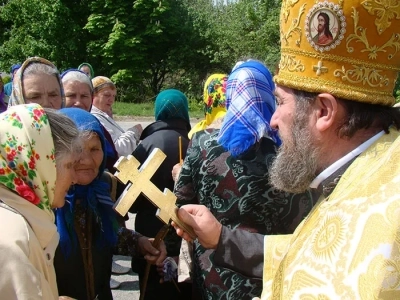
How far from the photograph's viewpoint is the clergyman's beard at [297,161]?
1.58 meters

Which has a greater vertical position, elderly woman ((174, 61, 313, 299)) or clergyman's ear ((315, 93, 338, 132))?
clergyman's ear ((315, 93, 338, 132))

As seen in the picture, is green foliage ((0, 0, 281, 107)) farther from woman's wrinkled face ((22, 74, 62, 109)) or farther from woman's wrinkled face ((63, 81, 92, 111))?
woman's wrinkled face ((22, 74, 62, 109))

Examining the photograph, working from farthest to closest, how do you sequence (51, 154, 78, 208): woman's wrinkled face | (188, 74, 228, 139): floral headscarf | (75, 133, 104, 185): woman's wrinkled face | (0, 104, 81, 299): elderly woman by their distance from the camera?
(188, 74, 228, 139): floral headscarf → (75, 133, 104, 185): woman's wrinkled face → (51, 154, 78, 208): woman's wrinkled face → (0, 104, 81, 299): elderly woman

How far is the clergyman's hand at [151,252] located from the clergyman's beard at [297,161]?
1064mm

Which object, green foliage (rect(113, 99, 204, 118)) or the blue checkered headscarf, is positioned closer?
the blue checkered headscarf

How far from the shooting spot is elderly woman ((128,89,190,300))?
3.03 meters

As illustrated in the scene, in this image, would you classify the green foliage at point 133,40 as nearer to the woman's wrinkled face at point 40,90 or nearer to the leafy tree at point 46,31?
the leafy tree at point 46,31

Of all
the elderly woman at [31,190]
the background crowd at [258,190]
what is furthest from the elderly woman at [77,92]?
the elderly woman at [31,190]

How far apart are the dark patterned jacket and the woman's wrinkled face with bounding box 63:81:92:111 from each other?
2.15 m

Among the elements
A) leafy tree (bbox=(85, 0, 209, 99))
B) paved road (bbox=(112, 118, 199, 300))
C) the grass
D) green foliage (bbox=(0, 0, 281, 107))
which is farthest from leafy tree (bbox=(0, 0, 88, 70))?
paved road (bbox=(112, 118, 199, 300))

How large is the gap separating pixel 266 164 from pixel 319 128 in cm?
76

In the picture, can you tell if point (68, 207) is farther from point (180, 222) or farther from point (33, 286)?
point (33, 286)

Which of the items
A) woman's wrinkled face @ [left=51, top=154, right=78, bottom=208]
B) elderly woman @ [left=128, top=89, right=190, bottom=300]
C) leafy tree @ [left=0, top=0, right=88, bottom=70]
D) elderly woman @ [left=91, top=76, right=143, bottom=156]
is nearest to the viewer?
woman's wrinkled face @ [left=51, top=154, right=78, bottom=208]

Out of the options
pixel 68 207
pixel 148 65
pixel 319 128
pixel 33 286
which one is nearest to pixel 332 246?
pixel 319 128
